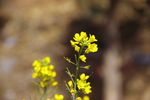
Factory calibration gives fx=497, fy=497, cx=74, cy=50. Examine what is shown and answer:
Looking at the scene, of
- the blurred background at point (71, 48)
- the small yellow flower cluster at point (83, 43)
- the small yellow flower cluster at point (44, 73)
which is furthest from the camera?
the blurred background at point (71, 48)

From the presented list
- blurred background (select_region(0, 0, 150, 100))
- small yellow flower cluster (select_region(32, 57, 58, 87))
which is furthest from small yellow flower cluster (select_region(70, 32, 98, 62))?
blurred background (select_region(0, 0, 150, 100))

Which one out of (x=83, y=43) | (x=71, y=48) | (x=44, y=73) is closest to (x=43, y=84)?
(x=44, y=73)

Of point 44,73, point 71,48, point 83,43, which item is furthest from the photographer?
point 71,48

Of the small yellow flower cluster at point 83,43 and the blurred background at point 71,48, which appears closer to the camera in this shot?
the small yellow flower cluster at point 83,43

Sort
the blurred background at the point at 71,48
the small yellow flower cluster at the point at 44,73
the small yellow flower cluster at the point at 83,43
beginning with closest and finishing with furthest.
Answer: the small yellow flower cluster at the point at 83,43 < the small yellow flower cluster at the point at 44,73 < the blurred background at the point at 71,48

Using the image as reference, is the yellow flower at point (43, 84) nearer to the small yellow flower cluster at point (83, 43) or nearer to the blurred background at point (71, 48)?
the small yellow flower cluster at point (83, 43)

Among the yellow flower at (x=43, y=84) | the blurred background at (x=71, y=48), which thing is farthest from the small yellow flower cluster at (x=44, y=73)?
the blurred background at (x=71, y=48)

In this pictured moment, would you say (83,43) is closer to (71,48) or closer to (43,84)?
(43,84)

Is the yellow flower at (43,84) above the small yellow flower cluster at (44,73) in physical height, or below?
below

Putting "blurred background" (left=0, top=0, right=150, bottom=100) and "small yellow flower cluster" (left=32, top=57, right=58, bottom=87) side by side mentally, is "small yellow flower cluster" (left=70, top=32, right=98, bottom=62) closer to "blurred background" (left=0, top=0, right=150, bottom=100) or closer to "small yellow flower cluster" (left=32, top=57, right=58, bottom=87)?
"small yellow flower cluster" (left=32, top=57, right=58, bottom=87)
